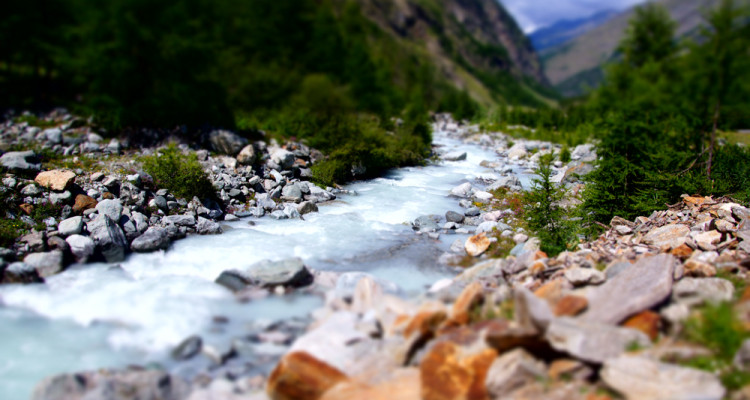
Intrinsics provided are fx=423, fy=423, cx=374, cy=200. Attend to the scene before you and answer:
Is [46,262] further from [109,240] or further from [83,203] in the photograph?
[83,203]

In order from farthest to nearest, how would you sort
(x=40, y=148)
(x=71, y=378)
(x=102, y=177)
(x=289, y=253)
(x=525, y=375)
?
(x=40, y=148) < (x=102, y=177) < (x=289, y=253) < (x=71, y=378) < (x=525, y=375)


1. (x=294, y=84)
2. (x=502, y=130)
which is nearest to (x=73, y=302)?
(x=294, y=84)

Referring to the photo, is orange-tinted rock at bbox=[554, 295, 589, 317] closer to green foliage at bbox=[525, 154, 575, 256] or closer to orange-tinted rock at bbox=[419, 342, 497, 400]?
orange-tinted rock at bbox=[419, 342, 497, 400]

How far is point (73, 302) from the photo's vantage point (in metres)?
7.43

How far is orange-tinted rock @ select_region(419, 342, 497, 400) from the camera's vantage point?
15.5 feet

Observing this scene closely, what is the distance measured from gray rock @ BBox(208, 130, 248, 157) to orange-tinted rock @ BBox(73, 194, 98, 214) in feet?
21.7

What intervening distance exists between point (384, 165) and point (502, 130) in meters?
20.1

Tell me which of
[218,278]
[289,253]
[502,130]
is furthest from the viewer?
[502,130]

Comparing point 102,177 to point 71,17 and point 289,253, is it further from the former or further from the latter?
point 71,17

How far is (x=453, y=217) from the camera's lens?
40.9ft

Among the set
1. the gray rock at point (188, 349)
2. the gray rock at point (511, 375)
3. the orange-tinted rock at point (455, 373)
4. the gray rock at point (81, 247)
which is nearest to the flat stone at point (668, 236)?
the gray rock at point (511, 375)

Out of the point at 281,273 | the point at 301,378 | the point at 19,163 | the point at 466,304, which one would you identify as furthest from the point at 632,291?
the point at 19,163

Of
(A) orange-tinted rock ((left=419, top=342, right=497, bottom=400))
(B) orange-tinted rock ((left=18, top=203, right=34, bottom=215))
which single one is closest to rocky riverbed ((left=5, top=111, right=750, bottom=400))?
(A) orange-tinted rock ((left=419, top=342, right=497, bottom=400))

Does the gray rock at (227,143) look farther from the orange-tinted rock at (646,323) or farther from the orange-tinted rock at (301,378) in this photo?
the orange-tinted rock at (646,323)
